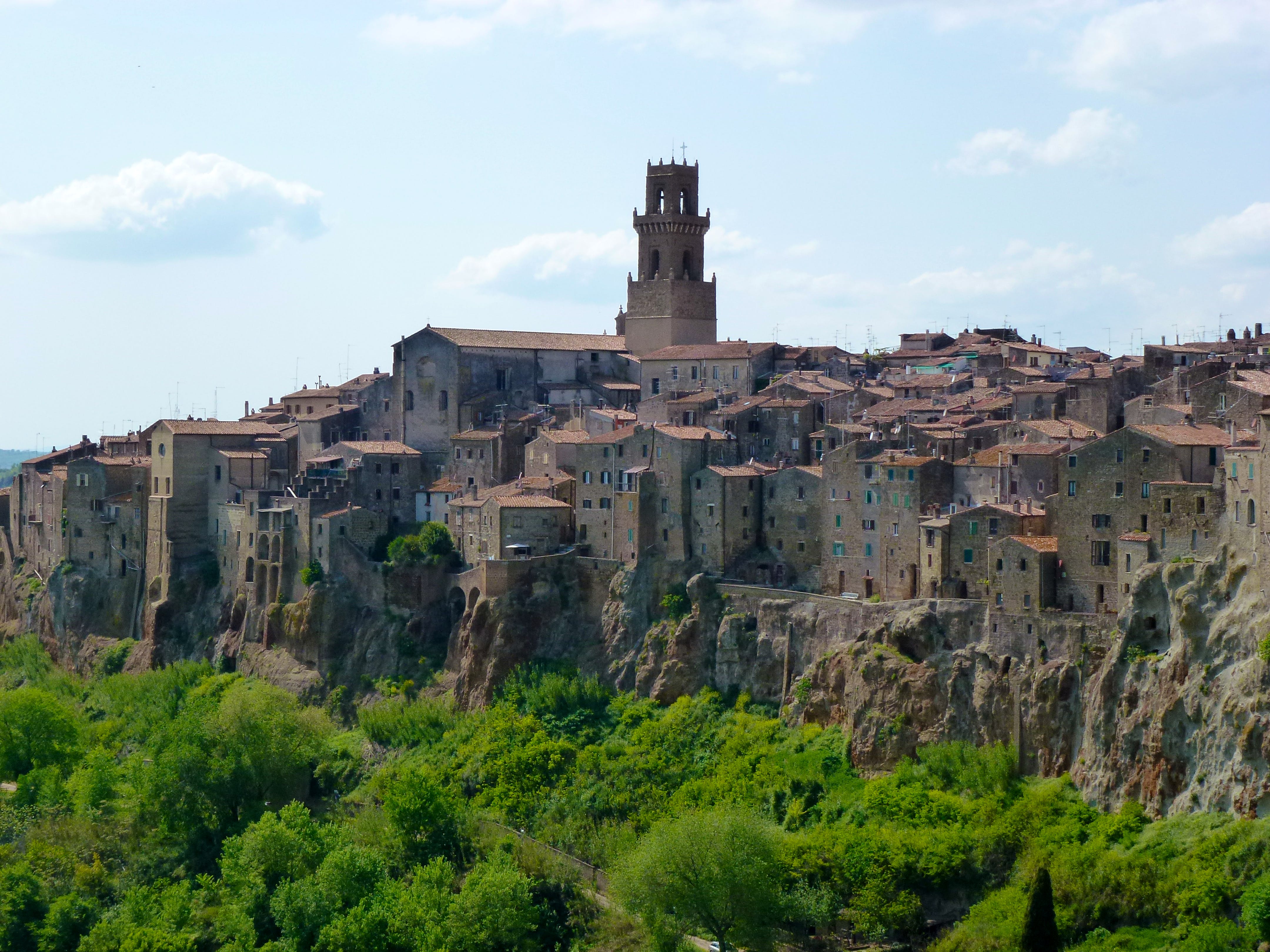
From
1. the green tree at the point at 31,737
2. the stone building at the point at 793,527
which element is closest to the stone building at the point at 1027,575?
the stone building at the point at 793,527

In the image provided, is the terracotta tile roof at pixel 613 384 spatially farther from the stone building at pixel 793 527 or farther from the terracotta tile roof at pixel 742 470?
the stone building at pixel 793 527

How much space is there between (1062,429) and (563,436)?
24.4 m

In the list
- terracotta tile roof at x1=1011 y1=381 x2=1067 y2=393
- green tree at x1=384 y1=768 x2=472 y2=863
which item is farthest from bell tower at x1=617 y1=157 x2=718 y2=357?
green tree at x1=384 y1=768 x2=472 y2=863

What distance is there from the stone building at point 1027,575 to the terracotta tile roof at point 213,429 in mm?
44016

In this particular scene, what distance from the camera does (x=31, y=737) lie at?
93.1 metres

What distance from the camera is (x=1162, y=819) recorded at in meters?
65.4

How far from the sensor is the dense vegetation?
65.3 meters

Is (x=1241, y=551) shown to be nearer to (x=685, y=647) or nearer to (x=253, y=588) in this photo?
(x=685, y=647)

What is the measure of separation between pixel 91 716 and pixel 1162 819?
55071mm

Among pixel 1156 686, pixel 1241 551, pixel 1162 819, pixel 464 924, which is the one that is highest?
pixel 1241 551

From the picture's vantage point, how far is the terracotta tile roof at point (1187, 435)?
71062 mm

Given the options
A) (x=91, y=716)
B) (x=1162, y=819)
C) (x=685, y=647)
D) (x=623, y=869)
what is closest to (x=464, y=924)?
(x=623, y=869)

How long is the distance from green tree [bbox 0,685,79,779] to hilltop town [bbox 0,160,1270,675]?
919 centimetres

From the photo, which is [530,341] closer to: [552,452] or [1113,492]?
[552,452]
